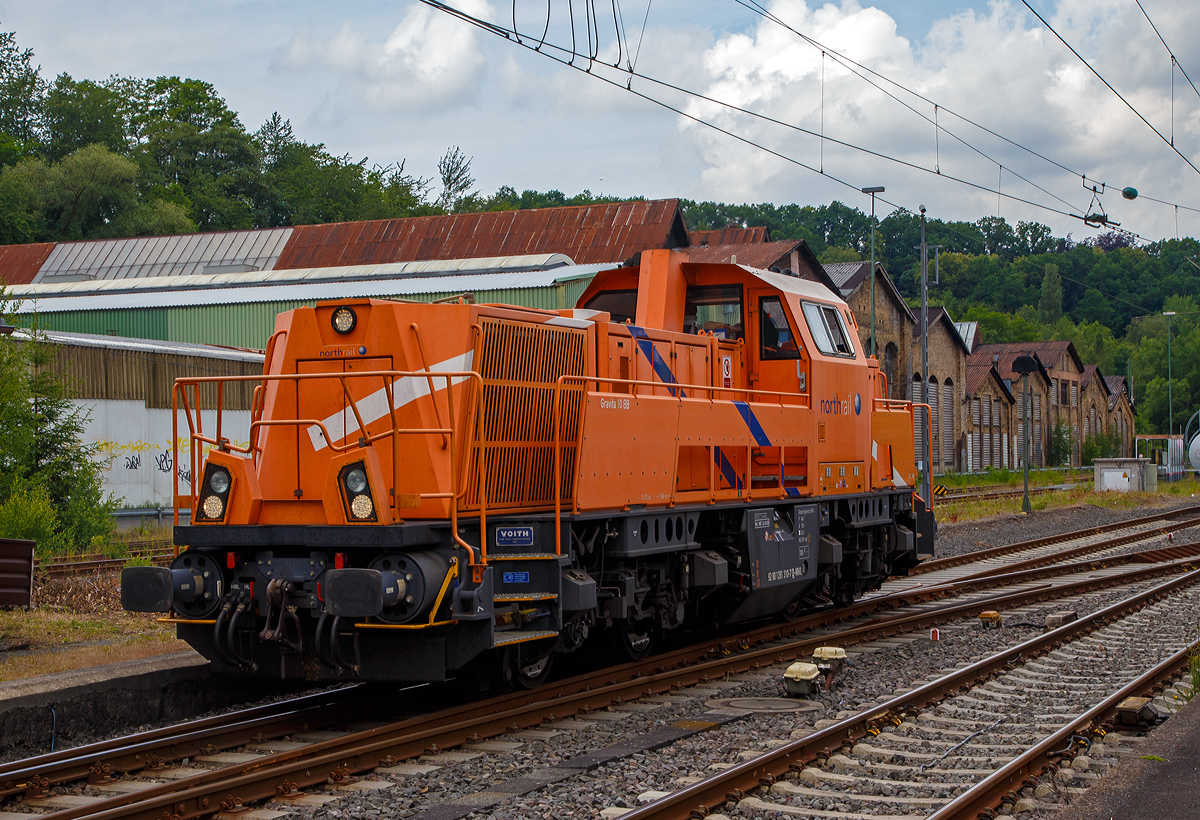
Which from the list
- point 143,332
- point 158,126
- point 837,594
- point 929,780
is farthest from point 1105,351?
point 929,780

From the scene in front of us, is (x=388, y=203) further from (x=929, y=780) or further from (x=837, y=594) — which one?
(x=929, y=780)

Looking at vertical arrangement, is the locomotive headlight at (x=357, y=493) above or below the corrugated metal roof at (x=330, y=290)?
below

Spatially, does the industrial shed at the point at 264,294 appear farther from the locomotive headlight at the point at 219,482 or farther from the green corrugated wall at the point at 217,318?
the locomotive headlight at the point at 219,482

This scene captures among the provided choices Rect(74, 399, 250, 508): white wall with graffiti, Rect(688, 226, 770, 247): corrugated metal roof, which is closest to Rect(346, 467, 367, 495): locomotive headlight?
Rect(74, 399, 250, 508): white wall with graffiti

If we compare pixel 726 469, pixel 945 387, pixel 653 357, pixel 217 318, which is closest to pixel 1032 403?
pixel 945 387

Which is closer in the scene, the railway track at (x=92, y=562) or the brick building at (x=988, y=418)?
the railway track at (x=92, y=562)

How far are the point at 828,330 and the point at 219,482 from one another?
686cm

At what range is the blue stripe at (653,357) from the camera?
9.95 metres

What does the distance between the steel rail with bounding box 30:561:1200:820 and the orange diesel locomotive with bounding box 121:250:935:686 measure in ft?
1.27

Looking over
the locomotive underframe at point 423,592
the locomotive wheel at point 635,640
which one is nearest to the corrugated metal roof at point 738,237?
the locomotive wheel at point 635,640

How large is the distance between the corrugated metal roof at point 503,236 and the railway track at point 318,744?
24.6 meters

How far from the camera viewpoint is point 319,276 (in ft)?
110

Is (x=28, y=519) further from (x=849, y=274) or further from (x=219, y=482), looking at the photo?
(x=849, y=274)

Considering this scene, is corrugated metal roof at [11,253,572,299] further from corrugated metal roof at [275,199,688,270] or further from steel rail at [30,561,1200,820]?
steel rail at [30,561,1200,820]
